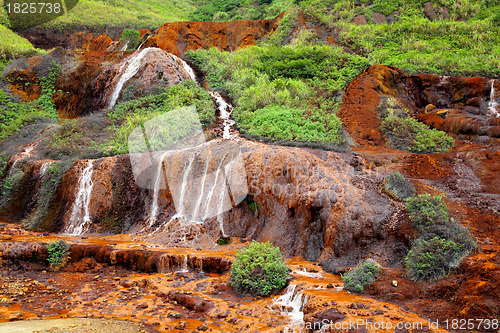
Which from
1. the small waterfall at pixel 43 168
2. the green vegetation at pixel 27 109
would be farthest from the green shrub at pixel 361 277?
the green vegetation at pixel 27 109

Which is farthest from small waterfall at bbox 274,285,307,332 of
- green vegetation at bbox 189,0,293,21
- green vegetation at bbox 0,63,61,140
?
green vegetation at bbox 189,0,293,21

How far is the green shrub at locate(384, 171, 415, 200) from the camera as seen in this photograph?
11.1 meters

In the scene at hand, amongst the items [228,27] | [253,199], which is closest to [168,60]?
[228,27]

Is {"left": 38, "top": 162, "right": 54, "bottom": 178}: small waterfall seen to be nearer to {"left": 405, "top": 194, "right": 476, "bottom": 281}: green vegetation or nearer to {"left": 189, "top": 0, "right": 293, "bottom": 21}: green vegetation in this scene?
{"left": 405, "top": 194, "right": 476, "bottom": 281}: green vegetation

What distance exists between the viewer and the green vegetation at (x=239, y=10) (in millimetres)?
38281

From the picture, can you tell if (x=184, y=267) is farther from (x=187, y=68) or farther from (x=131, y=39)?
(x=131, y=39)

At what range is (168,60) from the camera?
2334 cm

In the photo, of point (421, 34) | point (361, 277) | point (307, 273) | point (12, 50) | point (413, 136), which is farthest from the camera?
point (12, 50)

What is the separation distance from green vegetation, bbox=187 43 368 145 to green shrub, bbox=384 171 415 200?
4540 millimetres

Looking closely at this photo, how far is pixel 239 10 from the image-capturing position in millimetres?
43562

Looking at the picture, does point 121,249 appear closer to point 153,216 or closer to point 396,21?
point 153,216

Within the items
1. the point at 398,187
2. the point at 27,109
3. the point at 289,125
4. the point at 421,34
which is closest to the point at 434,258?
the point at 398,187

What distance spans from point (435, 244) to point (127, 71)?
20.7 meters

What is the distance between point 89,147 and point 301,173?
10.6m
